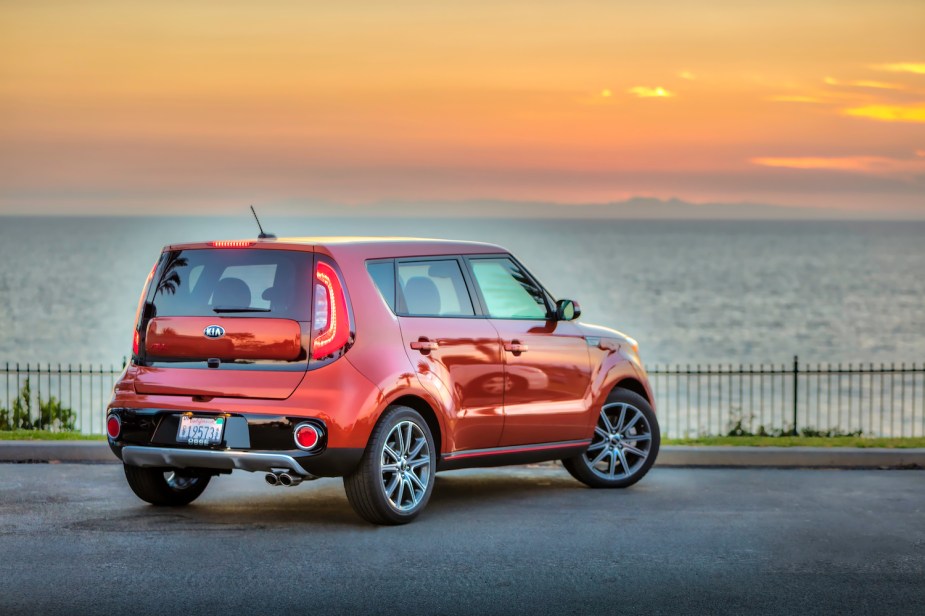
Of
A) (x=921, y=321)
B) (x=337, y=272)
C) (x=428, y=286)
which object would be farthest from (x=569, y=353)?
(x=921, y=321)

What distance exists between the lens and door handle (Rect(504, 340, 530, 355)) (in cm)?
1065

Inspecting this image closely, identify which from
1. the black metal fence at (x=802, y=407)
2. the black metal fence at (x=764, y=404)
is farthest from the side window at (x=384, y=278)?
the black metal fence at (x=802, y=407)

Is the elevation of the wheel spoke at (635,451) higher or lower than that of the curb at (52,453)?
higher

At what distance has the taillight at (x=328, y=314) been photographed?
9227 millimetres

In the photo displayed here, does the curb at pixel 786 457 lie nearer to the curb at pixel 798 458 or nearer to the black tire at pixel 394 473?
the curb at pixel 798 458

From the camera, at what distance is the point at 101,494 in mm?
10852

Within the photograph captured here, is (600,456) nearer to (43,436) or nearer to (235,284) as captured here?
(235,284)

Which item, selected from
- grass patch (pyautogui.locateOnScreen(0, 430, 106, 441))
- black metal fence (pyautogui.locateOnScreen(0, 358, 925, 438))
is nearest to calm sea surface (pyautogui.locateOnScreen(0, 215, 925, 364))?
black metal fence (pyautogui.locateOnScreen(0, 358, 925, 438))

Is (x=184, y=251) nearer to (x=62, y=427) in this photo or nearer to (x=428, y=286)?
(x=428, y=286)

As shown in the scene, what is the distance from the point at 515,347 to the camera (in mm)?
10719

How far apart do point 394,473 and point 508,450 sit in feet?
4.31

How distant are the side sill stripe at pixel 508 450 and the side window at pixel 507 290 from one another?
39.0 inches

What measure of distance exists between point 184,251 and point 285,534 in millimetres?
2112

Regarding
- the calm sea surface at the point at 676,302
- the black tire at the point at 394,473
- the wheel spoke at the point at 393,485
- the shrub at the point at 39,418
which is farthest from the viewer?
the calm sea surface at the point at 676,302
